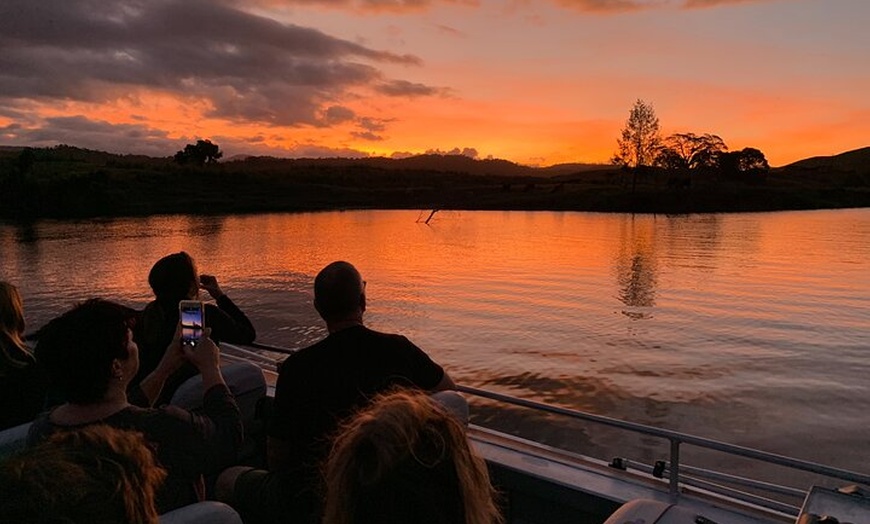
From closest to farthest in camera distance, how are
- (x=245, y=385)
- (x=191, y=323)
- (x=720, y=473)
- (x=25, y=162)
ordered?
(x=191, y=323)
(x=720, y=473)
(x=245, y=385)
(x=25, y=162)

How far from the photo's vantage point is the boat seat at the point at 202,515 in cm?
231

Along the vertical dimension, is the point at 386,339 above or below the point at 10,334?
above

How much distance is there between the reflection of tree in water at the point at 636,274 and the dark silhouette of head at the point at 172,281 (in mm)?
23895

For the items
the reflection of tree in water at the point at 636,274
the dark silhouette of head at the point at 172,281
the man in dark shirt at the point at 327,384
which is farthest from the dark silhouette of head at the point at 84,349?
the reflection of tree in water at the point at 636,274

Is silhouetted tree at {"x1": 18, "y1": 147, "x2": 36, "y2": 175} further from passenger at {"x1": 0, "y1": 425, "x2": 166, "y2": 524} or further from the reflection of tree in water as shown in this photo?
passenger at {"x1": 0, "y1": 425, "x2": 166, "y2": 524}

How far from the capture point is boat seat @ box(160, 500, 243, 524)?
7.57ft

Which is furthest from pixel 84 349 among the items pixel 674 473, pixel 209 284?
pixel 674 473

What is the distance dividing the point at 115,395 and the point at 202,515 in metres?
0.73

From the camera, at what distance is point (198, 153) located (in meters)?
191

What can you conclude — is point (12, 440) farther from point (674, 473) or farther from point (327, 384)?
point (674, 473)

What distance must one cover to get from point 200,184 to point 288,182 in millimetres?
26039

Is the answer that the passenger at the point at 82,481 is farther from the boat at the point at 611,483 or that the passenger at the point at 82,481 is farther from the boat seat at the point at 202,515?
the boat at the point at 611,483

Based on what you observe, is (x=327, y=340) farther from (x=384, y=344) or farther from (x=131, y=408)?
(x=131, y=408)

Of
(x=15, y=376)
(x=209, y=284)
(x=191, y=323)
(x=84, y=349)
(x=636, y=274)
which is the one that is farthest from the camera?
(x=636, y=274)
